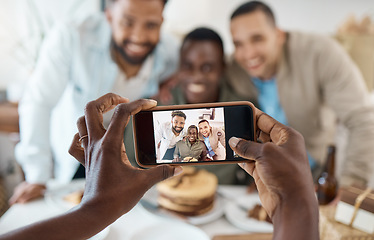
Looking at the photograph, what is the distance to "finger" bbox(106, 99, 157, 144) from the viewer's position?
28cm

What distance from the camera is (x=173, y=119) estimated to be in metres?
0.33

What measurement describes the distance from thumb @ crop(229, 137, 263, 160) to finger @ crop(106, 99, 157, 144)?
0.38 ft

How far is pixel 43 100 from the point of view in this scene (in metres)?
0.88

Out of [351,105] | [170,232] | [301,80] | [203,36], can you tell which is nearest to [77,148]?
[170,232]

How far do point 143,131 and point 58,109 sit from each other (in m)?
0.63

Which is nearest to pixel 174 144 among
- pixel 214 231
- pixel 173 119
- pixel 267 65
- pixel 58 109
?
pixel 173 119

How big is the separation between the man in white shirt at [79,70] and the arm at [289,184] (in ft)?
2.09

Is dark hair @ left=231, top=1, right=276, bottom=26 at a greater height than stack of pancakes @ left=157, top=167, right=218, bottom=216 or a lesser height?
greater

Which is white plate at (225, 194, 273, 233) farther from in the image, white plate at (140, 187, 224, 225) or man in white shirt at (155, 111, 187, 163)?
man in white shirt at (155, 111, 187, 163)

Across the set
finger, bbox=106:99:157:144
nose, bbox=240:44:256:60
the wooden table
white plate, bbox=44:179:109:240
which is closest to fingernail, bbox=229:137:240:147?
finger, bbox=106:99:157:144

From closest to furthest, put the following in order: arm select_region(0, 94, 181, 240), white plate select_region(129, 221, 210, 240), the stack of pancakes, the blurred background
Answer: arm select_region(0, 94, 181, 240), white plate select_region(129, 221, 210, 240), the stack of pancakes, the blurred background

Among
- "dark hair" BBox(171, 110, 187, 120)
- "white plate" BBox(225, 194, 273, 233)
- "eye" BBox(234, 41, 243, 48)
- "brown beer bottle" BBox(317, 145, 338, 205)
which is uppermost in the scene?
"eye" BBox(234, 41, 243, 48)

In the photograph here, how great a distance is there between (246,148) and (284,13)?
3.28 feet

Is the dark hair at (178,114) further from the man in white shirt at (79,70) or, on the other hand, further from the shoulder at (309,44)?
the shoulder at (309,44)
